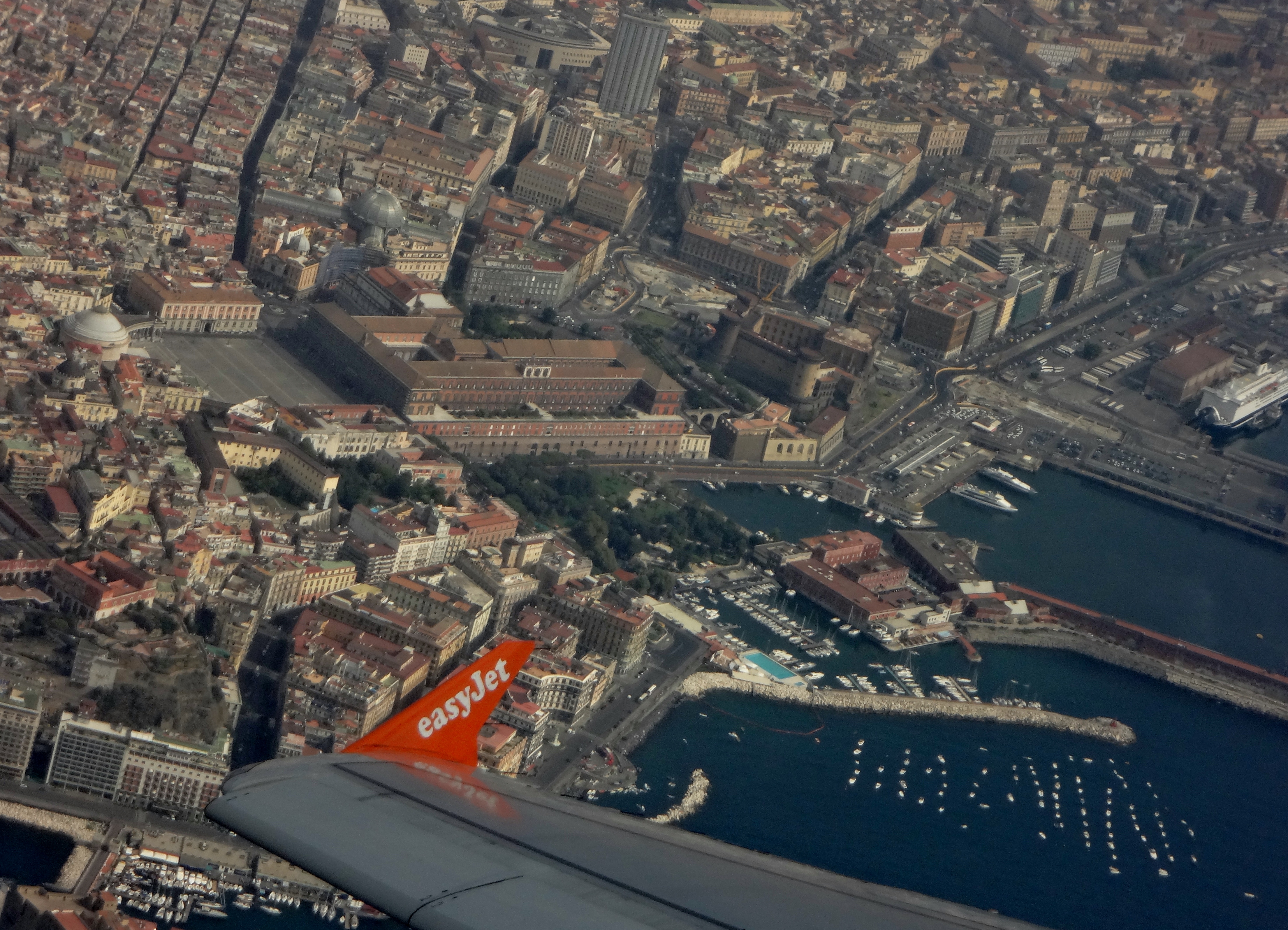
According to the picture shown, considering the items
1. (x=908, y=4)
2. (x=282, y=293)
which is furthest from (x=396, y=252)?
(x=908, y=4)

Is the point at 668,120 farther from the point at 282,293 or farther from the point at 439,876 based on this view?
the point at 439,876

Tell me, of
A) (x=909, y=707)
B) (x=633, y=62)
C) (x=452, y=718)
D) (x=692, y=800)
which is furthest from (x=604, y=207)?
(x=452, y=718)

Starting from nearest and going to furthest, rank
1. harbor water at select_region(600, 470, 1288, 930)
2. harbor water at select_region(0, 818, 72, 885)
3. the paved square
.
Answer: harbor water at select_region(0, 818, 72, 885)
harbor water at select_region(600, 470, 1288, 930)
the paved square

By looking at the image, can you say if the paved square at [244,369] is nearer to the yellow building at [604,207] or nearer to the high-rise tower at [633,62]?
the yellow building at [604,207]

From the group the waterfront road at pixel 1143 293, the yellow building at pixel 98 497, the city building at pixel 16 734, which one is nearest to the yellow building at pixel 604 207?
the waterfront road at pixel 1143 293

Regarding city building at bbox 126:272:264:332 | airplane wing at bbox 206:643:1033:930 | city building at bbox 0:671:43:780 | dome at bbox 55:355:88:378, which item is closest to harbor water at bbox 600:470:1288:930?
city building at bbox 0:671:43:780

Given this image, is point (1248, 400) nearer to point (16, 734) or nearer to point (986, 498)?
point (986, 498)

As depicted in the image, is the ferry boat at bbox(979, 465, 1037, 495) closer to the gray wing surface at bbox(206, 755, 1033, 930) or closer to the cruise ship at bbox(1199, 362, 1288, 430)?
the cruise ship at bbox(1199, 362, 1288, 430)
